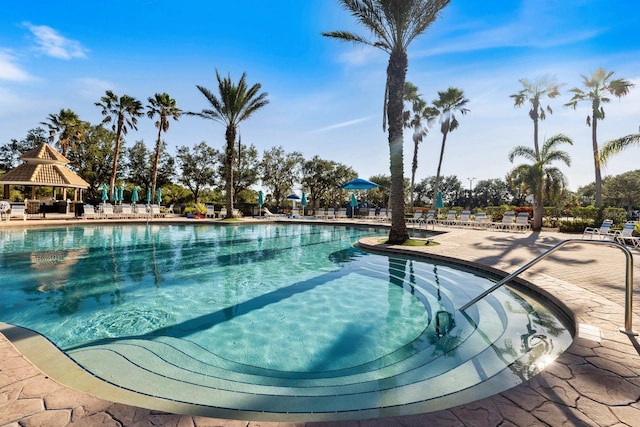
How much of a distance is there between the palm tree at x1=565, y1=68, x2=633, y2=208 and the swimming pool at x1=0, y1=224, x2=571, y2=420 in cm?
2115

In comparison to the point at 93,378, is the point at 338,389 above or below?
below

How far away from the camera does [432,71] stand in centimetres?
1374

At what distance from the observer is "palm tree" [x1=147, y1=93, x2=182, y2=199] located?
2950 centimetres

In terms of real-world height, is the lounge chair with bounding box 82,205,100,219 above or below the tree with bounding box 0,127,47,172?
below

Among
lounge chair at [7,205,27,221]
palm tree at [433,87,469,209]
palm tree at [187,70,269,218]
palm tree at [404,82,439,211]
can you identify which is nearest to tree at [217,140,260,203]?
Result: palm tree at [187,70,269,218]

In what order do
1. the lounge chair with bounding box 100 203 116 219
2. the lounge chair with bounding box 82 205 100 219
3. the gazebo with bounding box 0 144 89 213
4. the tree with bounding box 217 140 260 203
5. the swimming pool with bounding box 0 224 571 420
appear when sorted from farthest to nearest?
the tree with bounding box 217 140 260 203, the gazebo with bounding box 0 144 89 213, the lounge chair with bounding box 100 203 116 219, the lounge chair with bounding box 82 205 100 219, the swimming pool with bounding box 0 224 571 420

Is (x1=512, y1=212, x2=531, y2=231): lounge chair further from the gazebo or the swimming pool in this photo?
the gazebo

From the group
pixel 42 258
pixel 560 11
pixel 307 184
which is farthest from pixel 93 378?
pixel 307 184

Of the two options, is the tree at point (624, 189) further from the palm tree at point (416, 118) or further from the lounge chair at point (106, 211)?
the lounge chair at point (106, 211)

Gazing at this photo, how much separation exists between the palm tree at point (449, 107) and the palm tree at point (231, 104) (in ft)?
55.4

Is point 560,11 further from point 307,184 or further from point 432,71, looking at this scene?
point 307,184

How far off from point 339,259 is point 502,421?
25.2 feet

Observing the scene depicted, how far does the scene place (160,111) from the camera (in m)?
29.8

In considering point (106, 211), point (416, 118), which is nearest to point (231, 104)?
point (106, 211)
